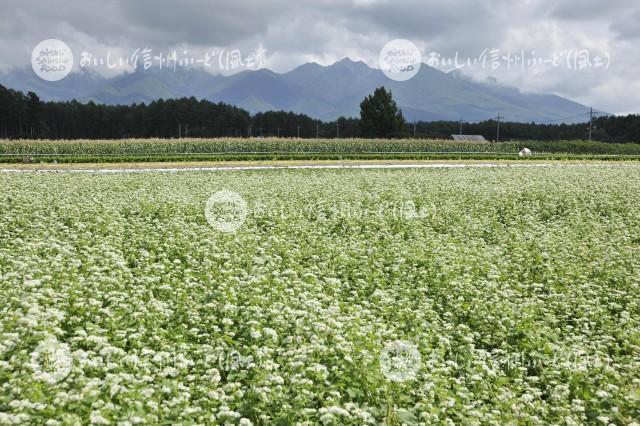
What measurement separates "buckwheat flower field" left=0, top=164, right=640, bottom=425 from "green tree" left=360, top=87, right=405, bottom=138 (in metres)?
85.3

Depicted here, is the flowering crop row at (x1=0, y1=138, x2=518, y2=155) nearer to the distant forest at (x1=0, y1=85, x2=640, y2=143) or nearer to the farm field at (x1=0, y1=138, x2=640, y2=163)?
the farm field at (x1=0, y1=138, x2=640, y2=163)

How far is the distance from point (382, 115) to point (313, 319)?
318ft

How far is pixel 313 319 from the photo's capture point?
7.37m

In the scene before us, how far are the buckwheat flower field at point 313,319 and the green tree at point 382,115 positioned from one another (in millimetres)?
85300

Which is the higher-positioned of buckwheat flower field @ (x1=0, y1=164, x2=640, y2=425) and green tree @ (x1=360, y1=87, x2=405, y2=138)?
green tree @ (x1=360, y1=87, x2=405, y2=138)

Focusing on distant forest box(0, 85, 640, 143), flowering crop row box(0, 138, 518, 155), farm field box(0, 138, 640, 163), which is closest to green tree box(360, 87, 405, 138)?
distant forest box(0, 85, 640, 143)

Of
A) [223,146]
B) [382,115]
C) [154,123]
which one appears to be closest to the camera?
[223,146]

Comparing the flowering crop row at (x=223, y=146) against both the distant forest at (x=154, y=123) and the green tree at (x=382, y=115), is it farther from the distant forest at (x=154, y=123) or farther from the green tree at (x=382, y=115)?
the distant forest at (x=154, y=123)

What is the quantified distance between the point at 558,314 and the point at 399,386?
5090mm

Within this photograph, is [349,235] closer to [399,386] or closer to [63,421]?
[399,386]

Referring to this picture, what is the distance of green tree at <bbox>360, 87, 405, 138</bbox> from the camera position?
100938mm

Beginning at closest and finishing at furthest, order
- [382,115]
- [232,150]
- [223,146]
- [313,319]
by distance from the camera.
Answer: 1. [313,319]
2. [223,146]
3. [232,150]
4. [382,115]

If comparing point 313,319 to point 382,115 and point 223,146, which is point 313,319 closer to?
point 223,146

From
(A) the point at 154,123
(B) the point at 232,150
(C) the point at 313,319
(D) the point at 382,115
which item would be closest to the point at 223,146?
(B) the point at 232,150
